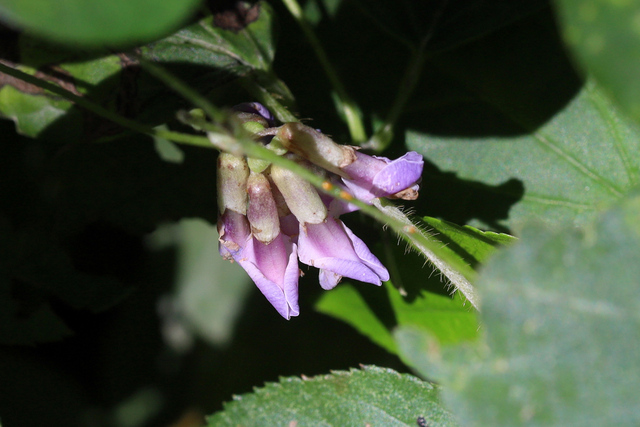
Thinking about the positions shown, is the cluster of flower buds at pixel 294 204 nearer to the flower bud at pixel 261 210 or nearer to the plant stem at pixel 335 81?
the flower bud at pixel 261 210

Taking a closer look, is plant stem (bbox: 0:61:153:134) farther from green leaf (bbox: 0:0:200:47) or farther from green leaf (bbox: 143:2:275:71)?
green leaf (bbox: 0:0:200:47)

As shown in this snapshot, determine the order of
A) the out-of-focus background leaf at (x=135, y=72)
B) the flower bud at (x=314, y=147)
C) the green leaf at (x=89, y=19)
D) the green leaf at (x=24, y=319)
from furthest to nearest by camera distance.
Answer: the green leaf at (x=24, y=319), the out-of-focus background leaf at (x=135, y=72), the flower bud at (x=314, y=147), the green leaf at (x=89, y=19)

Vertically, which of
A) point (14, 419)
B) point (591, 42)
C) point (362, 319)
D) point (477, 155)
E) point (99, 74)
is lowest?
point (14, 419)

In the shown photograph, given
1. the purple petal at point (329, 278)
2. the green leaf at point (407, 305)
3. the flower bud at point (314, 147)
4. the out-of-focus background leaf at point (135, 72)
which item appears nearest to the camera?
the flower bud at point (314, 147)

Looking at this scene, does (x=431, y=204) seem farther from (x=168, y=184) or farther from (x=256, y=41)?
(x=168, y=184)

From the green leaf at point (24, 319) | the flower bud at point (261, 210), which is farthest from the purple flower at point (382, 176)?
the green leaf at point (24, 319)

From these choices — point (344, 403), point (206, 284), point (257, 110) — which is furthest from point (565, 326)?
Answer: point (206, 284)

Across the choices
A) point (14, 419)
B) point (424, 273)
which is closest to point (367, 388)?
point (424, 273)
